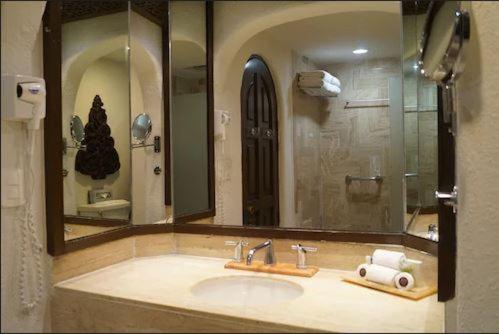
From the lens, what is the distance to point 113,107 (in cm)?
173

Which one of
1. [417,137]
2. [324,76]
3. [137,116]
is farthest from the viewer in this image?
[137,116]

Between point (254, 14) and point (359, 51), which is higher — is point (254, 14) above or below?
above

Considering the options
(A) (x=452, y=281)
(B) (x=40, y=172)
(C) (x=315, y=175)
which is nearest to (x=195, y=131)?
(C) (x=315, y=175)

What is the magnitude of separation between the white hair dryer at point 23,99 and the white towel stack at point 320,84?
88 cm

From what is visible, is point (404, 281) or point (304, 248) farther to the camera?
point (304, 248)

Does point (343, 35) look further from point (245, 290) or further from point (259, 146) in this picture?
point (245, 290)

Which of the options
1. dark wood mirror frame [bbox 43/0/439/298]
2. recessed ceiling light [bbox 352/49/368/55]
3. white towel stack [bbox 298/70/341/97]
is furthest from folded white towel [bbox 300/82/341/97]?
dark wood mirror frame [bbox 43/0/439/298]

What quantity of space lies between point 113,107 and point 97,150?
0.19 meters

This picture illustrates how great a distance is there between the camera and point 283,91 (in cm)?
166

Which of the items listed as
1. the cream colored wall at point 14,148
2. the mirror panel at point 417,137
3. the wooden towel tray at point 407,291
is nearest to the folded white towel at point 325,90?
the mirror panel at point 417,137

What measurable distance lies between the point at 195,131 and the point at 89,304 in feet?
2.70

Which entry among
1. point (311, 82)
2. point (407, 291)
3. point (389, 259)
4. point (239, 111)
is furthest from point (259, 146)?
point (407, 291)

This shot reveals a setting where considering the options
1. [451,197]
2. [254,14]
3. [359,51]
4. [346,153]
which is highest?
[254,14]

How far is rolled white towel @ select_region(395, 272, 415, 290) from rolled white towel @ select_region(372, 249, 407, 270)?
0.05 m
